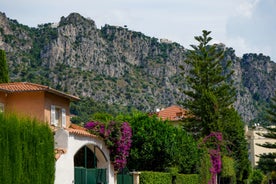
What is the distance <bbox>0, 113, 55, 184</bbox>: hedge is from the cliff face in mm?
111207

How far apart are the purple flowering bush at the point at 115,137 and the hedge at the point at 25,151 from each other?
23.2 ft

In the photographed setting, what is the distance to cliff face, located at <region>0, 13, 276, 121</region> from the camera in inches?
5482

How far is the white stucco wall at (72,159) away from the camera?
62.3 ft

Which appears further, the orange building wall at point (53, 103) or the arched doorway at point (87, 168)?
the orange building wall at point (53, 103)

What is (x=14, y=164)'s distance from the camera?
14.9 meters

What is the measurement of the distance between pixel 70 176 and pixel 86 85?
119 metres

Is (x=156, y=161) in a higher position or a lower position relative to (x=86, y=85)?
lower

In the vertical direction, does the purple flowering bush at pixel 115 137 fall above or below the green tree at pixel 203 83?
below

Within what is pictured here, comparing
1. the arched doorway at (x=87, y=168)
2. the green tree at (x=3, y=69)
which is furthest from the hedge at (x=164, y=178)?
the green tree at (x=3, y=69)

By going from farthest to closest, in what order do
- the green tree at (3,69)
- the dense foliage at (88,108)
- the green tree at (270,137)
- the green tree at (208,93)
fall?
the dense foliage at (88,108)
the green tree at (270,137)
the green tree at (208,93)
the green tree at (3,69)

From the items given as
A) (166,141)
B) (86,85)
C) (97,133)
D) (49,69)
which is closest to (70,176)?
(97,133)

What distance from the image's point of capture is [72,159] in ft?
66.2

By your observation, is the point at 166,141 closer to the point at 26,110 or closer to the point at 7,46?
the point at 26,110

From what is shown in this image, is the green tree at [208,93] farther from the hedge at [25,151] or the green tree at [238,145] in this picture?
the hedge at [25,151]
